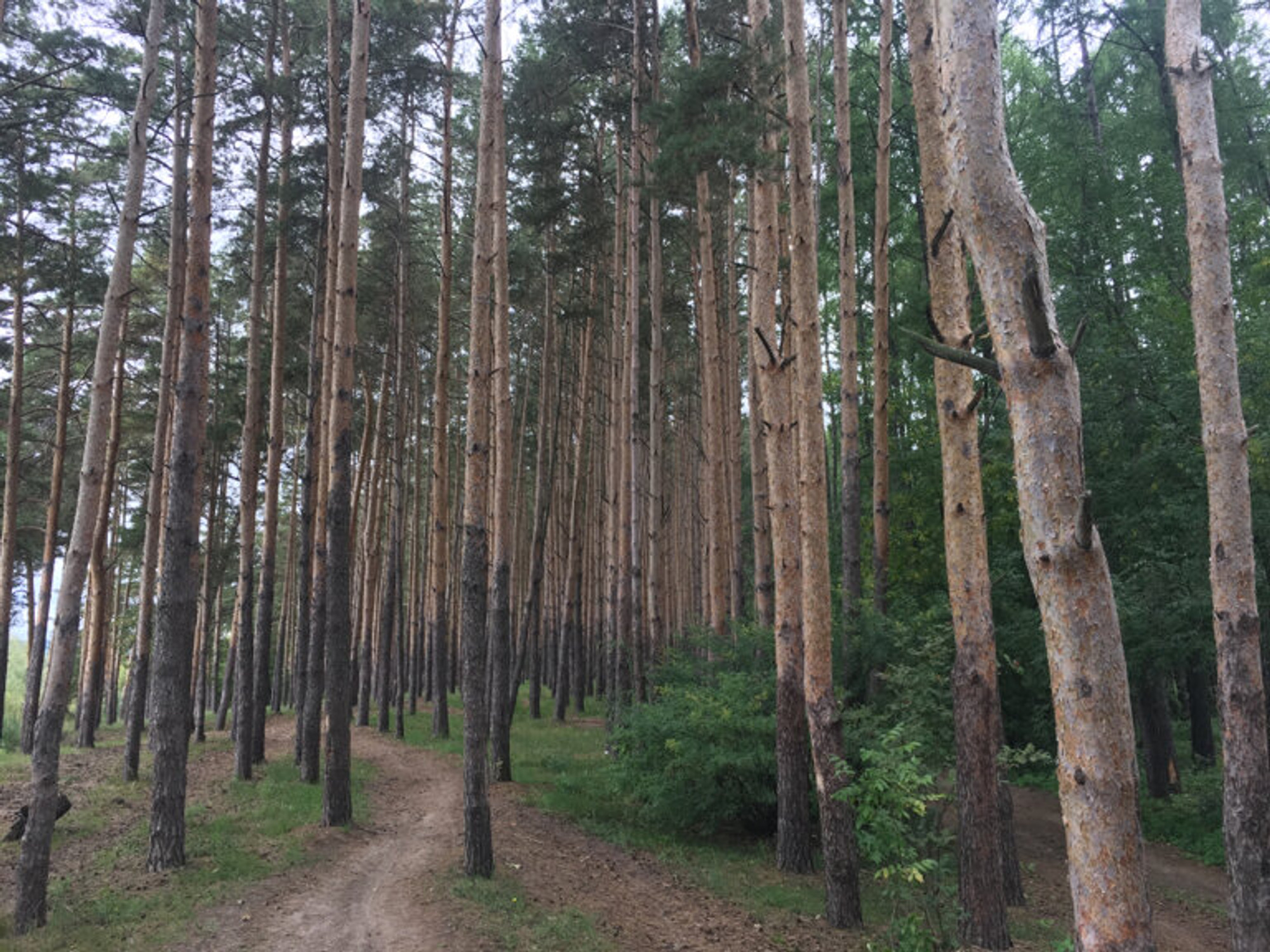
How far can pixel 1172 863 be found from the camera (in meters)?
12.3

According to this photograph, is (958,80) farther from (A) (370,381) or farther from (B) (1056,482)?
(A) (370,381)

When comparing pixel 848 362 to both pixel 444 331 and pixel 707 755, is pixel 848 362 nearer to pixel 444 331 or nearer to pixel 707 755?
pixel 707 755

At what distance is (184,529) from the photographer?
9.33 m

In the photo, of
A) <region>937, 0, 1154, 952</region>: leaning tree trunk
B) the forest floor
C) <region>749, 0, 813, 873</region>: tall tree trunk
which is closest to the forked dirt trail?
the forest floor

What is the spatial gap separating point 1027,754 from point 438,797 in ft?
30.3

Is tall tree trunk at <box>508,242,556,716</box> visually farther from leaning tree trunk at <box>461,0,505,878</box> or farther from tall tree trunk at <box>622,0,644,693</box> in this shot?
leaning tree trunk at <box>461,0,505,878</box>

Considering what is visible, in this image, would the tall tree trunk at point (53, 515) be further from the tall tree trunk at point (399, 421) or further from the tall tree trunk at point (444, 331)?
the tall tree trunk at point (444, 331)

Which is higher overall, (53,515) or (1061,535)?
(53,515)

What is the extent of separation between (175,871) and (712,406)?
431 inches

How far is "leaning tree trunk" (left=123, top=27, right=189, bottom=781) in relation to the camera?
498 inches

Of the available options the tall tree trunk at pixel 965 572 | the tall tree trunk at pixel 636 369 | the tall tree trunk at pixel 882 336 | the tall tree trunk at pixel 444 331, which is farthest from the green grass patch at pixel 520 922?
the tall tree trunk at pixel 444 331

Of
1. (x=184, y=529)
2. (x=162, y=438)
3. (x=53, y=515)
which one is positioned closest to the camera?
(x=184, y=529)

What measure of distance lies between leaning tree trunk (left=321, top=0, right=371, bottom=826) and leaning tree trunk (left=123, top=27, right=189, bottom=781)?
119 inches

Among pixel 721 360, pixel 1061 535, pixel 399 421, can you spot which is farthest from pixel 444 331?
pixel 1061 535
